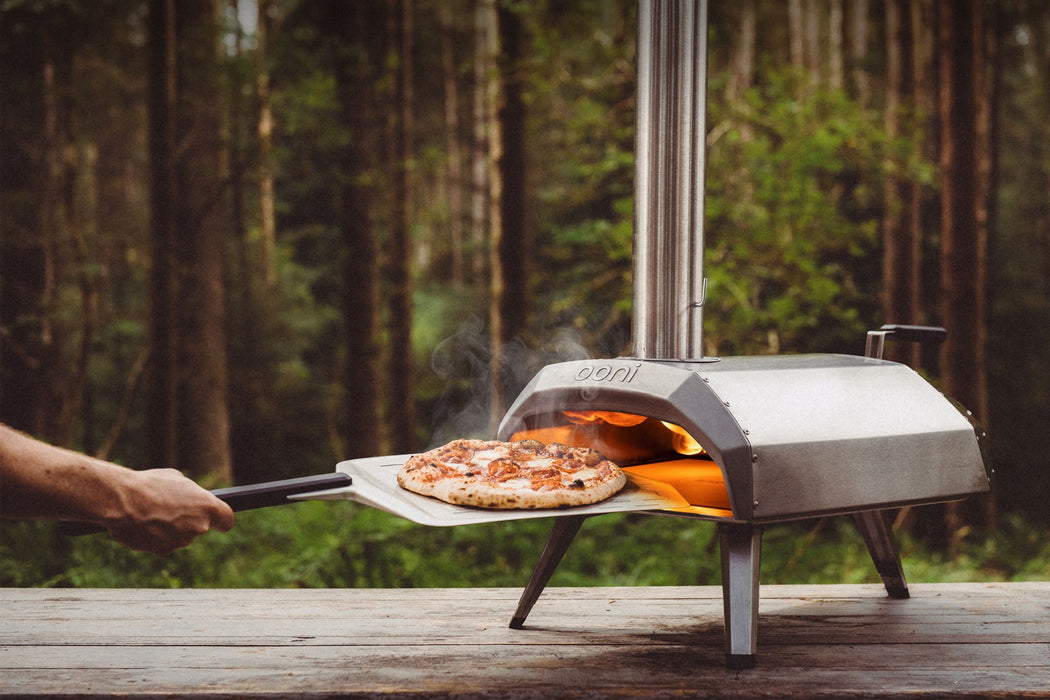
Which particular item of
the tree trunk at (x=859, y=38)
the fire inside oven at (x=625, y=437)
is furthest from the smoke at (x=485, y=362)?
the tree trunk at (x=859, y=38)

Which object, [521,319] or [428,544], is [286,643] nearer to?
[428,544]

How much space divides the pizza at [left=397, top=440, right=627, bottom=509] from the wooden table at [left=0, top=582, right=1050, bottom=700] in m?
0.43

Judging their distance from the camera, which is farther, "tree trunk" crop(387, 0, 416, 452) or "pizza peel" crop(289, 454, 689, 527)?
"tree trunk" crop(387, 0, 416, 452)

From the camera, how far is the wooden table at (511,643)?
2.00m

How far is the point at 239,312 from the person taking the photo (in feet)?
27.8

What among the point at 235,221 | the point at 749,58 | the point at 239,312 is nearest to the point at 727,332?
the point at 239,312

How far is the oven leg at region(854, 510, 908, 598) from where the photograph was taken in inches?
104

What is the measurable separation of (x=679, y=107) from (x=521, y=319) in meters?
4.15

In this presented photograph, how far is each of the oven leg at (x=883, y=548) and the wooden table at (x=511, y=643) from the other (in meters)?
0.06

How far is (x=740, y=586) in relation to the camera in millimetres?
2016

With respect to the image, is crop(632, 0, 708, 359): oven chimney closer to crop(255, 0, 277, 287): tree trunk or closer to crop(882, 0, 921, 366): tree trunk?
crop(255, 0, 277, 287): tree trunk

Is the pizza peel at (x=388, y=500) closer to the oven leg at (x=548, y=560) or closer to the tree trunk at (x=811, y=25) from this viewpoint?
the oven leg at (x=548, y=560)

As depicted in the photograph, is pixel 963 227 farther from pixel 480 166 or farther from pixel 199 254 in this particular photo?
pixel 480 166

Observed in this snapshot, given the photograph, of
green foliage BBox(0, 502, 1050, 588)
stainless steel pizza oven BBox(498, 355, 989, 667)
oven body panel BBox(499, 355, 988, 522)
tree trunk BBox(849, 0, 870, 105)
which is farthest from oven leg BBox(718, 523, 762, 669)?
tree trunk BBox(849, 0, 870, 105)
